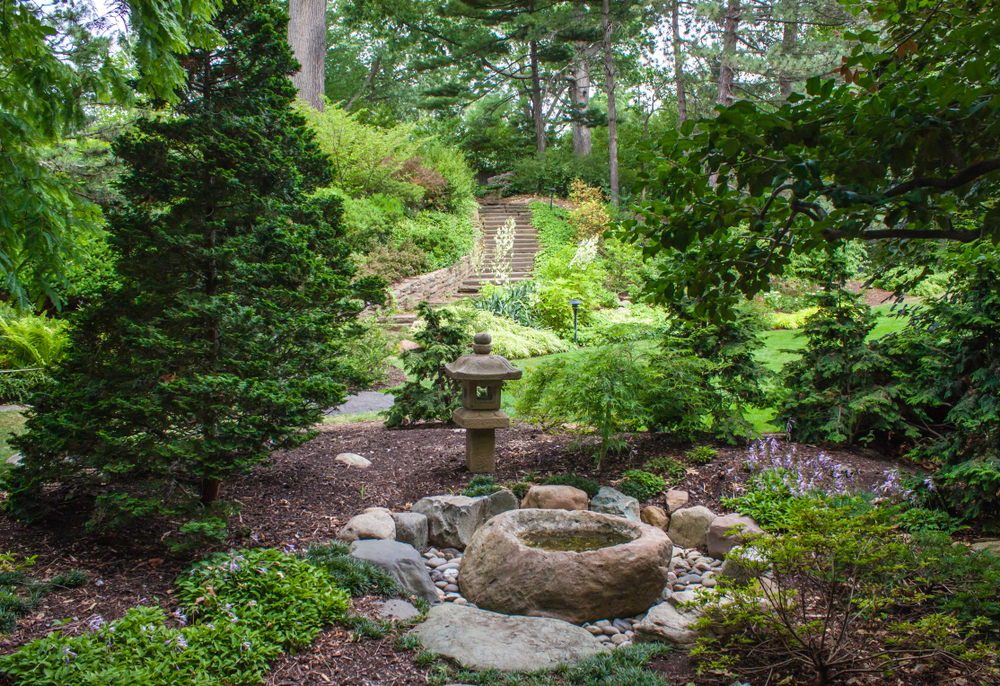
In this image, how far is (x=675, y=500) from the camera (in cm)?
484

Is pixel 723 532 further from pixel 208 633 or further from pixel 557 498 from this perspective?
pixel 208 633

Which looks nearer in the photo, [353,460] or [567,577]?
[567,577]

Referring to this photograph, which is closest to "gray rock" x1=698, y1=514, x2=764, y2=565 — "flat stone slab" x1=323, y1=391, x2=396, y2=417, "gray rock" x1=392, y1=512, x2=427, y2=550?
"gray rock" x1=392, y1=512, x2=427, y2=550

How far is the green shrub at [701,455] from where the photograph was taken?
5254 millimetres

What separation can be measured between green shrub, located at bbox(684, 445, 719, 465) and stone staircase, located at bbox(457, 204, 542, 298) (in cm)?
894

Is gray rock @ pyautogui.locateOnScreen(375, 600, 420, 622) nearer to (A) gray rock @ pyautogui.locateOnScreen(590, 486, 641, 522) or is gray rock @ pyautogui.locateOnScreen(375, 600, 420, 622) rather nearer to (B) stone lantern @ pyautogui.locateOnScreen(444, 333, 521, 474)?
(A) gray rock @ pyautogui.locateOnScreen(590, 486, 641, 522)

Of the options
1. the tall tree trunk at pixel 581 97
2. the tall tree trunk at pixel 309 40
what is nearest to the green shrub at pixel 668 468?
the tall tree trunk at pixel 309 40

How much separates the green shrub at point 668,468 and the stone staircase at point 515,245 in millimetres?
8901

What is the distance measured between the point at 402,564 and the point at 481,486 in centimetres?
135

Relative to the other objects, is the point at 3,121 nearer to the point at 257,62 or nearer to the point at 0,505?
the point at 257,62

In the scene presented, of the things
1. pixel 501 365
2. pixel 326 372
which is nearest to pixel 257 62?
pixel 326 372

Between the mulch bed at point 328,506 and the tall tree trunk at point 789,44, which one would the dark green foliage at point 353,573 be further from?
the tall tree trunk at point 789,44

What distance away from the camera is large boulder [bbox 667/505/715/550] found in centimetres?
452

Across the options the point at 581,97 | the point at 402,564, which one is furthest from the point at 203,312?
the point at 581,97
